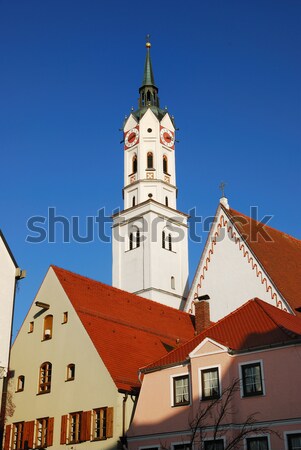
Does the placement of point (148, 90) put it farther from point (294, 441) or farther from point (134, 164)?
point (294, 441)

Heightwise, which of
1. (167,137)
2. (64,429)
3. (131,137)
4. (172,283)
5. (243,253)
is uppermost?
(167,137)

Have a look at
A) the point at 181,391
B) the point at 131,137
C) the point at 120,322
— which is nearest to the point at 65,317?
the point at 120,322

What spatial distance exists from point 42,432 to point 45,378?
96.9 inches

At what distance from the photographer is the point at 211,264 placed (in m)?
42.6

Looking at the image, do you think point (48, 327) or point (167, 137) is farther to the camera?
point (167, 137)

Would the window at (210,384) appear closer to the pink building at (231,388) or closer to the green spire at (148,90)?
the pink building at (231,388)

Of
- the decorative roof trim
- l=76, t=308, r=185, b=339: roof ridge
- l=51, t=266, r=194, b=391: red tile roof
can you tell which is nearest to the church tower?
the decorative roof trim

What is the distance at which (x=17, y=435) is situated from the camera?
3031cm

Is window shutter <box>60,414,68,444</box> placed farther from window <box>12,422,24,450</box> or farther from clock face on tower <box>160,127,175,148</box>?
clock face on tower <box>160,127,175,148</box>

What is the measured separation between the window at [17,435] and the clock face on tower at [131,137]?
35.8 meters

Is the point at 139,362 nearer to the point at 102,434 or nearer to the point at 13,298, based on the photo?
the point at 102,434

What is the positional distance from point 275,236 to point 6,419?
21.6m

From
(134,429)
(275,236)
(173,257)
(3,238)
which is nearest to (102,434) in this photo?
(134,429)

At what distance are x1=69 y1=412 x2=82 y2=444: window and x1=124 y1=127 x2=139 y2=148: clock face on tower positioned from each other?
1455 inches
